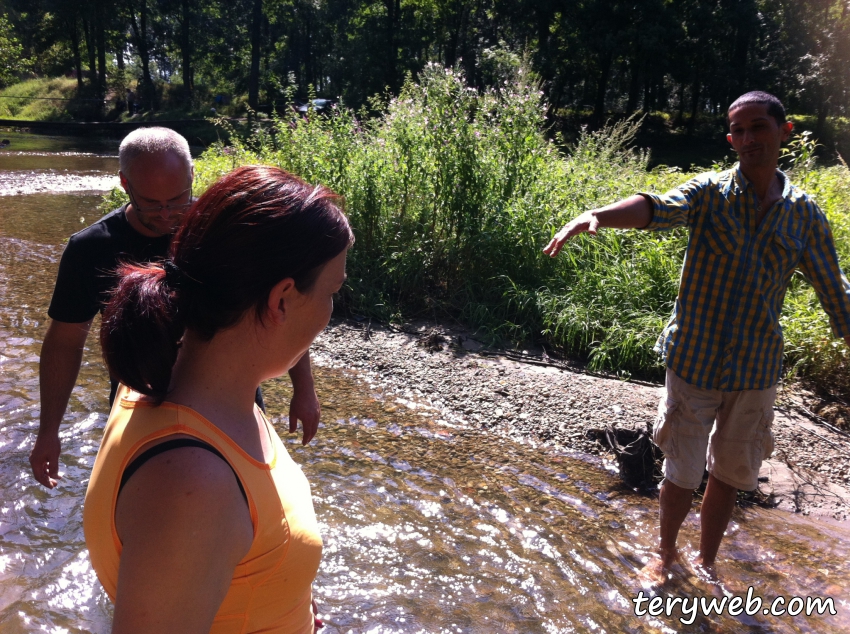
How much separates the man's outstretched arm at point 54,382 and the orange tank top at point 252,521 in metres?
1.40

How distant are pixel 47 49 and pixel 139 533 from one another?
206 ft

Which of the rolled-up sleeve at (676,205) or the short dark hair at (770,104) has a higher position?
the short dark hair at (770,104)

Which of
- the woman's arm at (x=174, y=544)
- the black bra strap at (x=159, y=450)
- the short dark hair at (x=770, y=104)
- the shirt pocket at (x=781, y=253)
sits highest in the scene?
the short dark hair at (x=770, y=104)

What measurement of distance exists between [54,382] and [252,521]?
178 cm

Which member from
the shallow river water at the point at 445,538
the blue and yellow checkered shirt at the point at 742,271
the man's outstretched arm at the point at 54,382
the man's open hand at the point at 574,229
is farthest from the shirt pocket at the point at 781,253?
the man's outstretched arm at the point at 54,382

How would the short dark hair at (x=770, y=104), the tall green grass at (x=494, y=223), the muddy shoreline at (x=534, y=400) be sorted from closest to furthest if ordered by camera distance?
1. the short dark hair at (x=770, y=104)
2. the muddy shoreline at (x=534, y=400)
3. the tall green grass at (x=494, y=223)

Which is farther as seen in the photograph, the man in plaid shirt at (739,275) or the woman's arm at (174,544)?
the man in plaid shirt at (739,275)

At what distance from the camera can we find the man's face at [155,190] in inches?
101

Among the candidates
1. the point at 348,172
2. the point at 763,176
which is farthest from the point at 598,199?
the point at 763,176

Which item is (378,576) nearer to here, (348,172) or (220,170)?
(348,172)

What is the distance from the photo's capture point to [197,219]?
1248 mm

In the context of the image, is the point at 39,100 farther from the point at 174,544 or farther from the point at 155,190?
the point at 174,544

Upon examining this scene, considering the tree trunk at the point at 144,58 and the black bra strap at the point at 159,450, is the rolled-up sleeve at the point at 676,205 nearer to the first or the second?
the black bra strap at the point at 159,450

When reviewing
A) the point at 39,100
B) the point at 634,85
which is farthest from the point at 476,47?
the point at 39,100
